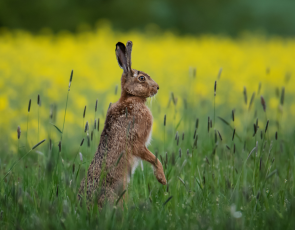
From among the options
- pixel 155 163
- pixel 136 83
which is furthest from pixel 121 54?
pixel 155 163

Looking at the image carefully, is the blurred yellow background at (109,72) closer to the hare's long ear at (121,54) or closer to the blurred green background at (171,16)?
the blurred green background at (171,16)

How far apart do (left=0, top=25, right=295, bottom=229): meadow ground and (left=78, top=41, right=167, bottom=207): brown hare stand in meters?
0.12

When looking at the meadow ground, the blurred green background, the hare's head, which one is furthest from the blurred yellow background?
the hare's head

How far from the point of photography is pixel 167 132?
518cm

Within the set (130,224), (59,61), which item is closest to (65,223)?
(130,224)

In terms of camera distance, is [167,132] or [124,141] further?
[167,132]

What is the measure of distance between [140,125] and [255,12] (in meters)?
11.5

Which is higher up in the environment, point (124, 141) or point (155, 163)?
point (124, 141)

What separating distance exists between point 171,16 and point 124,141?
11192mm

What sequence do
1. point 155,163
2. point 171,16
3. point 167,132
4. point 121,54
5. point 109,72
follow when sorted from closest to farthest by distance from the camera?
point 155,163
point 121,54
point 167,132
point 109,72
point 171,16

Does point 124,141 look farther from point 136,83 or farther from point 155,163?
point 136,83

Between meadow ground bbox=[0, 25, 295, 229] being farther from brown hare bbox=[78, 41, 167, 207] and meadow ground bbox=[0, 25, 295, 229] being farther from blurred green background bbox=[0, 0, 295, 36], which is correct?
blurred green background bbox=[0, 0, 295, 36]

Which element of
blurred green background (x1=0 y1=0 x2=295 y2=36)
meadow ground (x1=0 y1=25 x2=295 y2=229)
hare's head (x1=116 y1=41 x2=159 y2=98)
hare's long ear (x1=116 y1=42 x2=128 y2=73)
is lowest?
meadow ground (x1=0 y1=25 x2=295 y2=229)

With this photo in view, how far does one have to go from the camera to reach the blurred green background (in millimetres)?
12281
